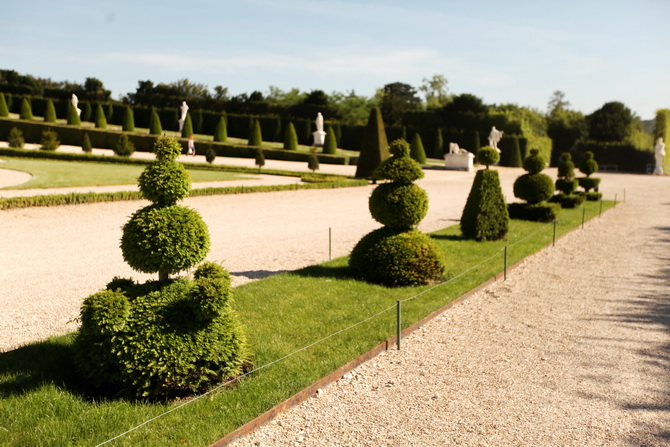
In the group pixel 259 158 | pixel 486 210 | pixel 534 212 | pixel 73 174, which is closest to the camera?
pixel 486 210

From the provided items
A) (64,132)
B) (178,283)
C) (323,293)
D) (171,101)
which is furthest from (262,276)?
(171,101)

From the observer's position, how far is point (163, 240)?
20.3 feet

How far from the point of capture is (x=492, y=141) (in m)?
49.5

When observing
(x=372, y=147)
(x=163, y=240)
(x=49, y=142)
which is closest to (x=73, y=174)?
(x=49, y=142)

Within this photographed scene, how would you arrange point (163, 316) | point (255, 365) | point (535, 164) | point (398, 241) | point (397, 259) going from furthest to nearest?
point (535, 164), point (398, 241), point (397, 259), point (255, 365), point (163, 316)

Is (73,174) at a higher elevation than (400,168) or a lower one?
lower

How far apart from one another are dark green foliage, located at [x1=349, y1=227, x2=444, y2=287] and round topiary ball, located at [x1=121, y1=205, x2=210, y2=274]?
4953 mm

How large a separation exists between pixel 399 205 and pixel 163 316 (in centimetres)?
571

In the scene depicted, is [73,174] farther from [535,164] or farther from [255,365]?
[255,365]

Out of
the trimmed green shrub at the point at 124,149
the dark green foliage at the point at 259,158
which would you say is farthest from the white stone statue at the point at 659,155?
the trimmed green shrub at the point at 124,149

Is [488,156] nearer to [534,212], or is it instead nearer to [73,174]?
[534,212]

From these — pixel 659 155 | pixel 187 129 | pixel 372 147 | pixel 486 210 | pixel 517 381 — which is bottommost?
Answer: pixel 517 381

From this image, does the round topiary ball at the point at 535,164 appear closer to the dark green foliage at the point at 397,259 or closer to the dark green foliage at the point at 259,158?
the dark green foliage at the point at 397,259

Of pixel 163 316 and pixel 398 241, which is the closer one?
pixel 163 316
